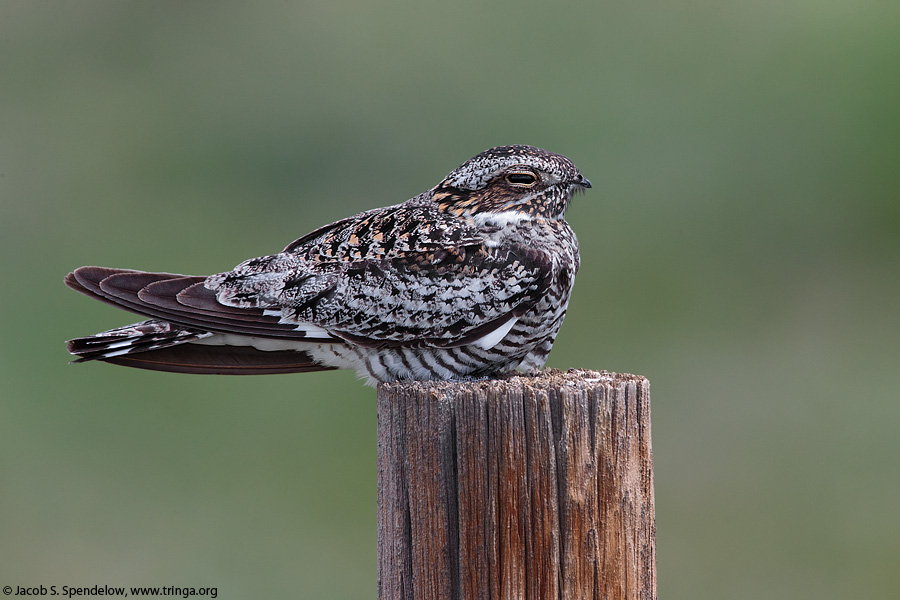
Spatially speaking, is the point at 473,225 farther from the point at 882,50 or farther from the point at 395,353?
the point at 882,50

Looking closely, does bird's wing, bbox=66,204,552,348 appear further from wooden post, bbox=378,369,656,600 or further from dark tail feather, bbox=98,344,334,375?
wooden post, bbox=378,369,656,600

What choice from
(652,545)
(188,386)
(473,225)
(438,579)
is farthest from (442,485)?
(188,386)

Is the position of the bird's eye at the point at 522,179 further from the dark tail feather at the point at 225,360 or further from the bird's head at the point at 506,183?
the dark tail feather at the point at 225,360

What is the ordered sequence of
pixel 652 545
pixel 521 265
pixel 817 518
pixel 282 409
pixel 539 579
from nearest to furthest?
pixel 539 579 < pixel 652 545 < pixel 521 265 < pixel 817 518 < pixel 282 409

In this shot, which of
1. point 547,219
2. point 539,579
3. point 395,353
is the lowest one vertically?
point 539,579

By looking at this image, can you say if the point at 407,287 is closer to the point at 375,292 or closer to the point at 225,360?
the point at 375,292

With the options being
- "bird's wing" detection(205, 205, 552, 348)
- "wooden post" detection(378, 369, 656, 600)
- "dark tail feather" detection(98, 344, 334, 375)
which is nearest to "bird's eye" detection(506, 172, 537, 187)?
"bird's wing" detection(205, 205, 552, 348)

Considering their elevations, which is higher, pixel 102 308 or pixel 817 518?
pixel 102 308
